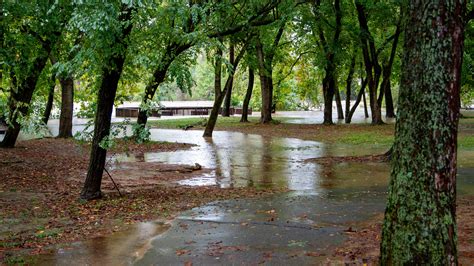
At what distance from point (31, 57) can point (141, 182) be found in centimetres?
483

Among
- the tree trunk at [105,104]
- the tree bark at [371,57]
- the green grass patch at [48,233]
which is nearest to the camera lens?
the green grass patch at [48,233]

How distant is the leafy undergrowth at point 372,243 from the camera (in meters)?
5.34

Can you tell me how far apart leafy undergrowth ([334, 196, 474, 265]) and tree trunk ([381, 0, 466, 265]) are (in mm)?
1155

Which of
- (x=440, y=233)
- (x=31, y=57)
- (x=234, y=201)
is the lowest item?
(x=234, y=201)

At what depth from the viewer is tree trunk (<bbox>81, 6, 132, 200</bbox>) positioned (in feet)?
28.2

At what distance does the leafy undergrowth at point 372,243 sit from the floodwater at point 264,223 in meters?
0.19

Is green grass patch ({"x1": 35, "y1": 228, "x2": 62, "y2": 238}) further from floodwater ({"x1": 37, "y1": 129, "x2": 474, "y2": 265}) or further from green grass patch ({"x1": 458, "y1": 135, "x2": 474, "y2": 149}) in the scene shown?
green grass patch ({"x1": 458, "y1": 135, "x2": 474, "y2": 149})

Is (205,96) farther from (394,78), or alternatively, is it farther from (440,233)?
(440,233)

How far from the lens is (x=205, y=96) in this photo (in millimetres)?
74500

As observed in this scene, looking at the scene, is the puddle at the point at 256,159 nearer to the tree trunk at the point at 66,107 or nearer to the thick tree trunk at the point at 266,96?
the tree trunk at the point at 66,107

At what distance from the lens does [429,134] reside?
3990 millimetres

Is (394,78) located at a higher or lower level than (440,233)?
higher

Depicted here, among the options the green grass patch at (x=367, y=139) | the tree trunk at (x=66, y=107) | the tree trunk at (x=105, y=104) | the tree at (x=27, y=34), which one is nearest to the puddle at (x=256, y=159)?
the green grass patch at (x=367, y=139)

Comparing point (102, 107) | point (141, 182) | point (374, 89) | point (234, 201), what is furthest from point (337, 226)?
point (374, 89)
